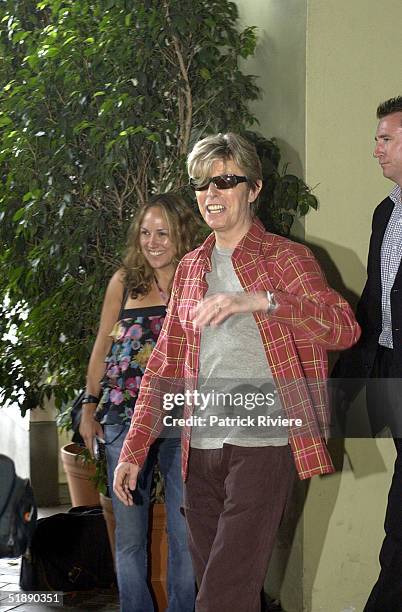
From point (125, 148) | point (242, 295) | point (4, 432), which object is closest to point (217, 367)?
point (242, 295)

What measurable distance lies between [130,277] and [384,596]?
1311 millimetres

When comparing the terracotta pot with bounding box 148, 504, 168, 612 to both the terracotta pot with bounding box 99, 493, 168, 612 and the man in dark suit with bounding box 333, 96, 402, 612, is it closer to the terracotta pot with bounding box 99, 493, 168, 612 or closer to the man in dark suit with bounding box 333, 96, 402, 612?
the terracotta pot with bounding box 99, 493, 168, 612

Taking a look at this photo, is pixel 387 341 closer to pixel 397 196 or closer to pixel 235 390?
pixel 397 196

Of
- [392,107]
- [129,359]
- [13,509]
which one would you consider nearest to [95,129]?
[129,359]

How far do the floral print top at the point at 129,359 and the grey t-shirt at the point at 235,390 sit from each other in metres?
0.78

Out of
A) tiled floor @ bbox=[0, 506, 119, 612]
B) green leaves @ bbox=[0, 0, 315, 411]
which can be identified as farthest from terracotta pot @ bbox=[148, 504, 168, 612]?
green leaves @ bbox=[0, 0, 315, 411]

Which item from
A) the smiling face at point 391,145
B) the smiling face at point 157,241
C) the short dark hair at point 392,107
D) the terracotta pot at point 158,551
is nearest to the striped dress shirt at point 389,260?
the smiling face at point 391,145

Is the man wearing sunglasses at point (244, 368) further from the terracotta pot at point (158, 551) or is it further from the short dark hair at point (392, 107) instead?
the terracotta pot at point (158, 551)

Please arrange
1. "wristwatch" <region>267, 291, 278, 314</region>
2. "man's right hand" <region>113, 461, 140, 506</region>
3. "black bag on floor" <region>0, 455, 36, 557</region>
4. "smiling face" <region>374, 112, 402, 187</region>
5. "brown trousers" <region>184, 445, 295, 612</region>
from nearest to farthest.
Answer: "black bag on floor" <region>0, 455, 36, 557</region>
"wristwatch" <region>267, 291, 278, 314</region>
"brown trousers" <region>184, 445, 295, 612</region>
"man's right hand" <region>113, 461, 140, 506</region>
"smiling face" <region>374, 112, 402, 187</region>

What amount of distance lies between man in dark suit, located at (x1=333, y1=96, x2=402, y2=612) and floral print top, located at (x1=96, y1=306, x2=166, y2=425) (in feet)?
2.04

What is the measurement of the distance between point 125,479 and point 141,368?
662 mm

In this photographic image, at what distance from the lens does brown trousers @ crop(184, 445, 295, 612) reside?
256 centimetres

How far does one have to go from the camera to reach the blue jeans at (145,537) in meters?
3.47

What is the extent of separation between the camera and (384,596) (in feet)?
11.1
